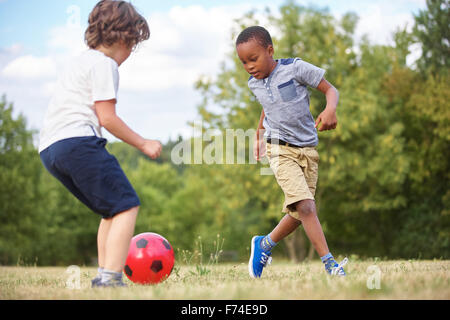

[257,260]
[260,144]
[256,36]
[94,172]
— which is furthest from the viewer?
[260,144]

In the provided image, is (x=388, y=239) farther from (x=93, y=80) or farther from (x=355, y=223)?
(x=93, y=80)

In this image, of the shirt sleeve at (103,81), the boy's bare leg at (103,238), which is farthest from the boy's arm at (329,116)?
the boy's bare leg at (103,238)

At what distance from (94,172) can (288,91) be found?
6.73 ft

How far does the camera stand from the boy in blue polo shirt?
13.5 feet

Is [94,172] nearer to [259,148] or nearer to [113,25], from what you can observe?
[113,25]

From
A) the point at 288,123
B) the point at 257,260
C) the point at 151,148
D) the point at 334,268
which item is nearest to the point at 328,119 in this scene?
the point at 288,123

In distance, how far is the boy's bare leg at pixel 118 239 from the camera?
10.0 ft

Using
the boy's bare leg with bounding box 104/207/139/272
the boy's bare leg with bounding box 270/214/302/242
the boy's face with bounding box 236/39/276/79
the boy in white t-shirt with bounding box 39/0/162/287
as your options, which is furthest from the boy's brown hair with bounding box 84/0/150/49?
the boy's bare leg with bounding box 270/214/302/242

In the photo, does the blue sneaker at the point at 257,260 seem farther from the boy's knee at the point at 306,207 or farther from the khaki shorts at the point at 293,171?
the boy's knee at the point at 306,207

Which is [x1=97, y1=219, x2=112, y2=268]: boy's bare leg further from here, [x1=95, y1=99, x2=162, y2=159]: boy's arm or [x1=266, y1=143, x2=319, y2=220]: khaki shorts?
[x1=266, y1=143, x2=319, y2=220]: khaki shorts

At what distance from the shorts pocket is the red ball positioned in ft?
5.78

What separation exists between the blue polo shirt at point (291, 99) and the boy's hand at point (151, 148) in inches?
61.4

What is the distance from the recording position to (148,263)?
393 cm
